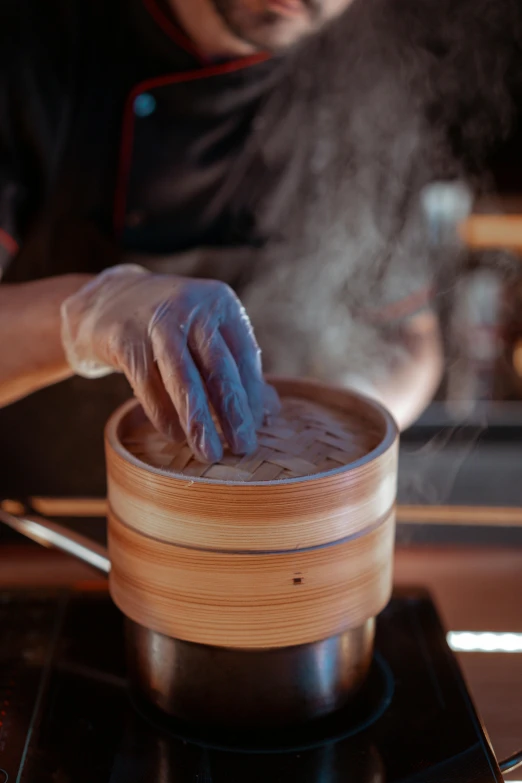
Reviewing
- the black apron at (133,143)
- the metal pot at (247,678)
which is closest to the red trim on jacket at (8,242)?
the black apron at (133,143)

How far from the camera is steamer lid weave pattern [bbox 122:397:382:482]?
946 millimetres

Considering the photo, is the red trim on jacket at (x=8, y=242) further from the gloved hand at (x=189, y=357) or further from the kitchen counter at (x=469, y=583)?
the kitchen counter at (x=469, y=583)

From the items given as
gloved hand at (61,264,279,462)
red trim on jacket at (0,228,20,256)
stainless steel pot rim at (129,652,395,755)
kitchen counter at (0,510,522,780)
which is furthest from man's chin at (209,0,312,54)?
stainless steel pot rim at (129,652,395,755)

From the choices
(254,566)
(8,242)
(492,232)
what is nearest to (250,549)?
(254,566)

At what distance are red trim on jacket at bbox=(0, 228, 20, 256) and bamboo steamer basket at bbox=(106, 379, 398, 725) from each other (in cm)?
78

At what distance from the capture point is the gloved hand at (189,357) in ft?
3.26

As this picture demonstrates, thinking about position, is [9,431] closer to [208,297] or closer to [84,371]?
[84,371]

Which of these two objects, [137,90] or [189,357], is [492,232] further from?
[189,357]

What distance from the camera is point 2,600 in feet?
4.42

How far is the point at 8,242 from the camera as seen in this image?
1.65m

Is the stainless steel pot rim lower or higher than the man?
lower

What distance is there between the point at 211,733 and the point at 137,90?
140 centimetres

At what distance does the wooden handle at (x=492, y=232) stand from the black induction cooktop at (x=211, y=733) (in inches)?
66.7

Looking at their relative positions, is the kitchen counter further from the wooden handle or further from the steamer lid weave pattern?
the wooden handle
